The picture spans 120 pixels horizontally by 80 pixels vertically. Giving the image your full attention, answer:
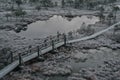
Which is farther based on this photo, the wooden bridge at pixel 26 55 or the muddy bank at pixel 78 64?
the muddy bank at pixel 78 64

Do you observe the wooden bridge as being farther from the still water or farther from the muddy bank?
the still water

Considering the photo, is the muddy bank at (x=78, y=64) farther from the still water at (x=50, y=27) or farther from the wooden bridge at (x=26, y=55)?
the still water at (x=50, y=27)

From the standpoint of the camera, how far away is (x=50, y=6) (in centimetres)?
10075

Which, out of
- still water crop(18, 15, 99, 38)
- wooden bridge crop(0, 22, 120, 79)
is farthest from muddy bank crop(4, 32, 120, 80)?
still water crop(18, 15, 99, 38)

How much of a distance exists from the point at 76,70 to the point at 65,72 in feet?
6.69

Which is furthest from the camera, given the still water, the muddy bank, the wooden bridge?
the still water

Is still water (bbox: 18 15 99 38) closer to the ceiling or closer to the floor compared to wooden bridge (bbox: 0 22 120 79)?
closer to the floor

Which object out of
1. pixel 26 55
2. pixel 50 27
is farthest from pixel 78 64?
pixel 50 27

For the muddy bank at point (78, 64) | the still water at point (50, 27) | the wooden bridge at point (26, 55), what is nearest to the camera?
the wooden bridge at point (26, 55)

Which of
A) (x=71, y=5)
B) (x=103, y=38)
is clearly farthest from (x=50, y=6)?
(x=103, y=38)

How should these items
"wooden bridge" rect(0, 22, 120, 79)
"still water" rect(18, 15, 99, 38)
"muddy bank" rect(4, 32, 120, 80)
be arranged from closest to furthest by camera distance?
"wooden bridge" rect(0, 22, 120, 79) < "muddy bank" rect(4, 32, 120, 80) < "still water" rect(18, 15, 99, 38)

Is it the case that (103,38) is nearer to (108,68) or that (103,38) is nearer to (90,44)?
(90,44)

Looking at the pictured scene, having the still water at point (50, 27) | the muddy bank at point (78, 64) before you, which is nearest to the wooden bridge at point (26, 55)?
the muddy bank at point (78, 64)

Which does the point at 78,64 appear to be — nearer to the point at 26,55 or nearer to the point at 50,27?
the point at 26,55
